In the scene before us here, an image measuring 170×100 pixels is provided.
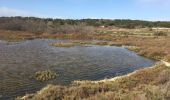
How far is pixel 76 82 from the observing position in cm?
2328

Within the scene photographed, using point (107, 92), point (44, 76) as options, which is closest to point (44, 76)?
point (44, 76)

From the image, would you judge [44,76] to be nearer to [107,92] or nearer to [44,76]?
[44,76]

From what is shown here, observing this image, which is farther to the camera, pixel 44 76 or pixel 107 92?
pixel 44 76

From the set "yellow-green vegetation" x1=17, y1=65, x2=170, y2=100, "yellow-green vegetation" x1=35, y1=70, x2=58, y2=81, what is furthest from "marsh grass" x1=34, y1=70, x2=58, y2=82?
"yellow-green vegetation" x1=17, y1=65, x2=170, y2=100

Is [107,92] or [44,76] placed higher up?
[107,92]

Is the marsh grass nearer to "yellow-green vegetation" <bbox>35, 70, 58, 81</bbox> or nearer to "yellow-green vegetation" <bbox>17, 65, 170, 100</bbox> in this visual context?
"yellow-green vegetation" <bbox>35, 70, 58, 81</bbox>

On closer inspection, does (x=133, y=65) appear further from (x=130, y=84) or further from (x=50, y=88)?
(x=50, y=88)

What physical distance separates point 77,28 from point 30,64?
67042 millimetres

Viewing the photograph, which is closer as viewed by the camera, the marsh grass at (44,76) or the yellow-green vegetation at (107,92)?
the yellow-green vegetation at (107,92)

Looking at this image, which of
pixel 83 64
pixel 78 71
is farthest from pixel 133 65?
pixel 78 71

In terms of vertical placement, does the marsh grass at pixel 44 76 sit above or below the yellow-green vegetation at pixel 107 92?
below

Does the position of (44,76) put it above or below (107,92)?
below

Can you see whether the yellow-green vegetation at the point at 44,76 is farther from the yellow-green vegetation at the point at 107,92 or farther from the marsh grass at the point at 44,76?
the yellow-green vegetation at the point at 107,92

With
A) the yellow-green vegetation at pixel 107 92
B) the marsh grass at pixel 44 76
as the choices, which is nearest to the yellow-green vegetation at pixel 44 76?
the marsh grass at pixel 44 76
